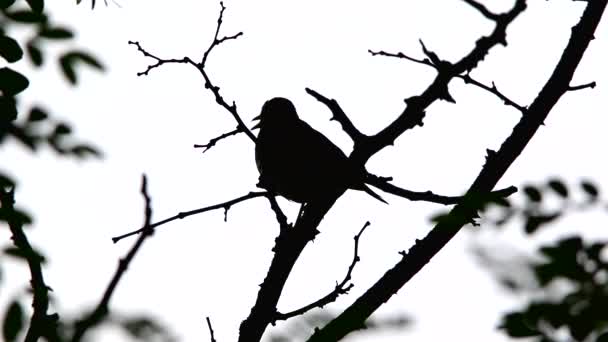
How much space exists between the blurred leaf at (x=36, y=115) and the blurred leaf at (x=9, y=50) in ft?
0.92

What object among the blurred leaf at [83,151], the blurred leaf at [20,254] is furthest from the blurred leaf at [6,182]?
the blurred leaf at [83,151]

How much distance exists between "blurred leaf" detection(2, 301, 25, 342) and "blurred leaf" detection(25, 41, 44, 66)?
110cm

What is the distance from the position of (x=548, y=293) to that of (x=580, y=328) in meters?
0.11

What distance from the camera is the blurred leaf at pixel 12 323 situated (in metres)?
1.80

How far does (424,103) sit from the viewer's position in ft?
8.10

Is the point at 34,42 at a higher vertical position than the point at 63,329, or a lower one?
higher

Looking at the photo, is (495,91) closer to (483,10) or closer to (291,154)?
(483,10)

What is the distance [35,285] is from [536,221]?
120cm

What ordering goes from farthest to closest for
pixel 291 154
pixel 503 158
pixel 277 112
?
pixel 277 112 → pixel 291 154 → pixel 503 158

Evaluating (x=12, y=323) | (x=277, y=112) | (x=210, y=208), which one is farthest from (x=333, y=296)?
(x=277, y=112)

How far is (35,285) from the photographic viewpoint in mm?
2020

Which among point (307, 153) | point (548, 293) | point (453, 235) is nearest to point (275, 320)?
point (453, 235)

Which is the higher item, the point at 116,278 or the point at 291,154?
the point at 291,154

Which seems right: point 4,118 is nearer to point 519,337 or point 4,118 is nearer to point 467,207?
point 467,207
